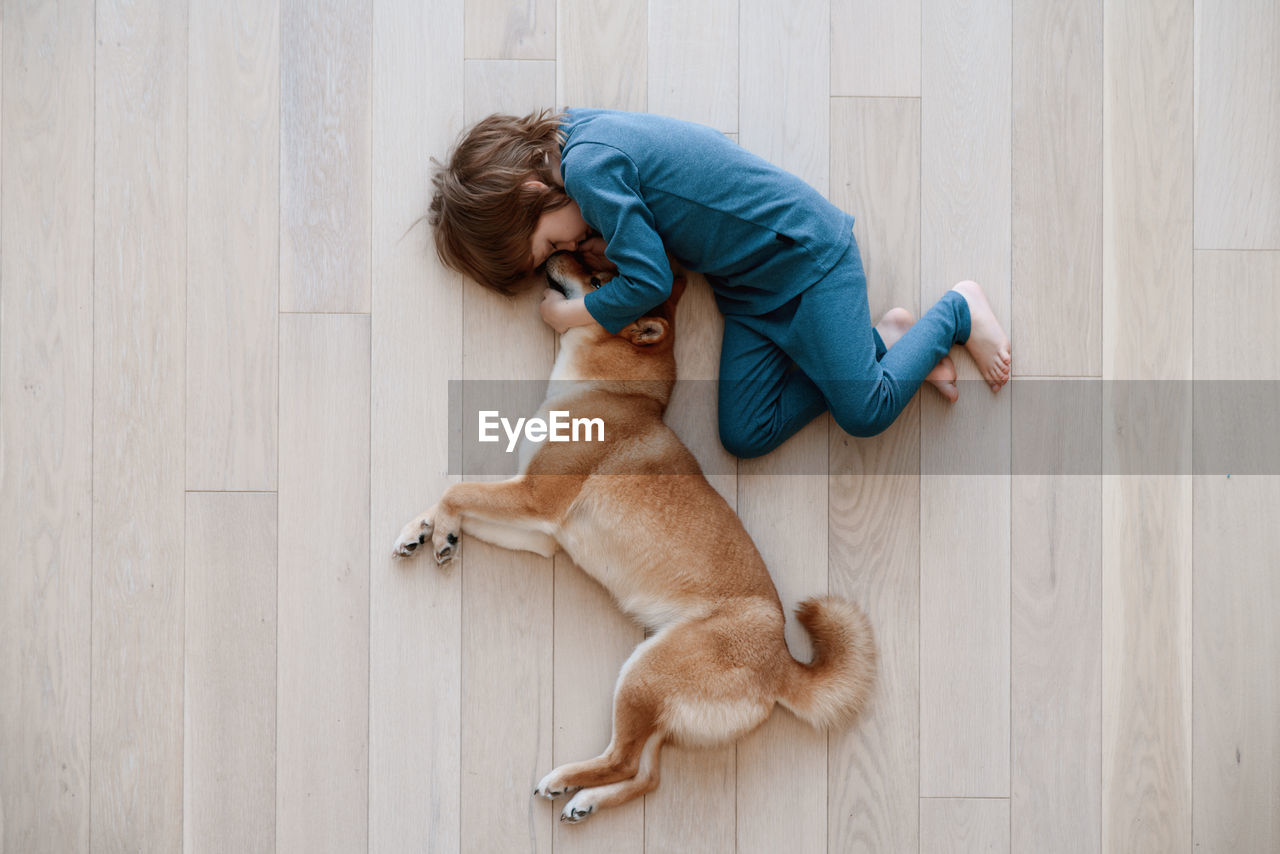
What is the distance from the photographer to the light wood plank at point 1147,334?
2.08 m

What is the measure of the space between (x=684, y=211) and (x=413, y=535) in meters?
0.99

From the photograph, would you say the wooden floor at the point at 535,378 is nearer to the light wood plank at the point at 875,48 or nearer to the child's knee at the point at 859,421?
the light wood plank at the point at 875,48

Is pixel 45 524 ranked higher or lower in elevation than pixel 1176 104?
lower

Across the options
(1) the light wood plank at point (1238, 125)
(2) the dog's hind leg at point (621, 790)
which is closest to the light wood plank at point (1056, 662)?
(1) the light wood plank at point (1238, 125)

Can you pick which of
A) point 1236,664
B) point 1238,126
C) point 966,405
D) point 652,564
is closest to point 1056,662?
point 1236,664

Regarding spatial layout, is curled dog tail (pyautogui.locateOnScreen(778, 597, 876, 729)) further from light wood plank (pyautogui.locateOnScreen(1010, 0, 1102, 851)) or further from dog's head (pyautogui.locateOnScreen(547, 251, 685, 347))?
dog's head (pyautogui.locateOnScreen(547, 251, 685, 347))

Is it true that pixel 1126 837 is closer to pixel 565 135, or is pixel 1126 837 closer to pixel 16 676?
pixel 565 135

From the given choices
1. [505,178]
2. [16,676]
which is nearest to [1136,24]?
[505,178]

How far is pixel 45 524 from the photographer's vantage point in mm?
2033

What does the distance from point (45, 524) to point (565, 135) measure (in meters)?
1.58

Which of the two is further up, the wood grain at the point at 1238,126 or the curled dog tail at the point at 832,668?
the wood grain at the point at 1238,126

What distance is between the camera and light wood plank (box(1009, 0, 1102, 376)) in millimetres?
2088

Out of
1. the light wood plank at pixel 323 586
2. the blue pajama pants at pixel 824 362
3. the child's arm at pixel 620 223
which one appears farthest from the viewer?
the light wood plank at pixel 323 586

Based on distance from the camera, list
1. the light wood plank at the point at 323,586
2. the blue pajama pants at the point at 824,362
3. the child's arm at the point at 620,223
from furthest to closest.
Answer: the light wood plank at the point at 323,586 → the blue pajama pants at the point at 824,362 → the child's arm at the point at 620,223
